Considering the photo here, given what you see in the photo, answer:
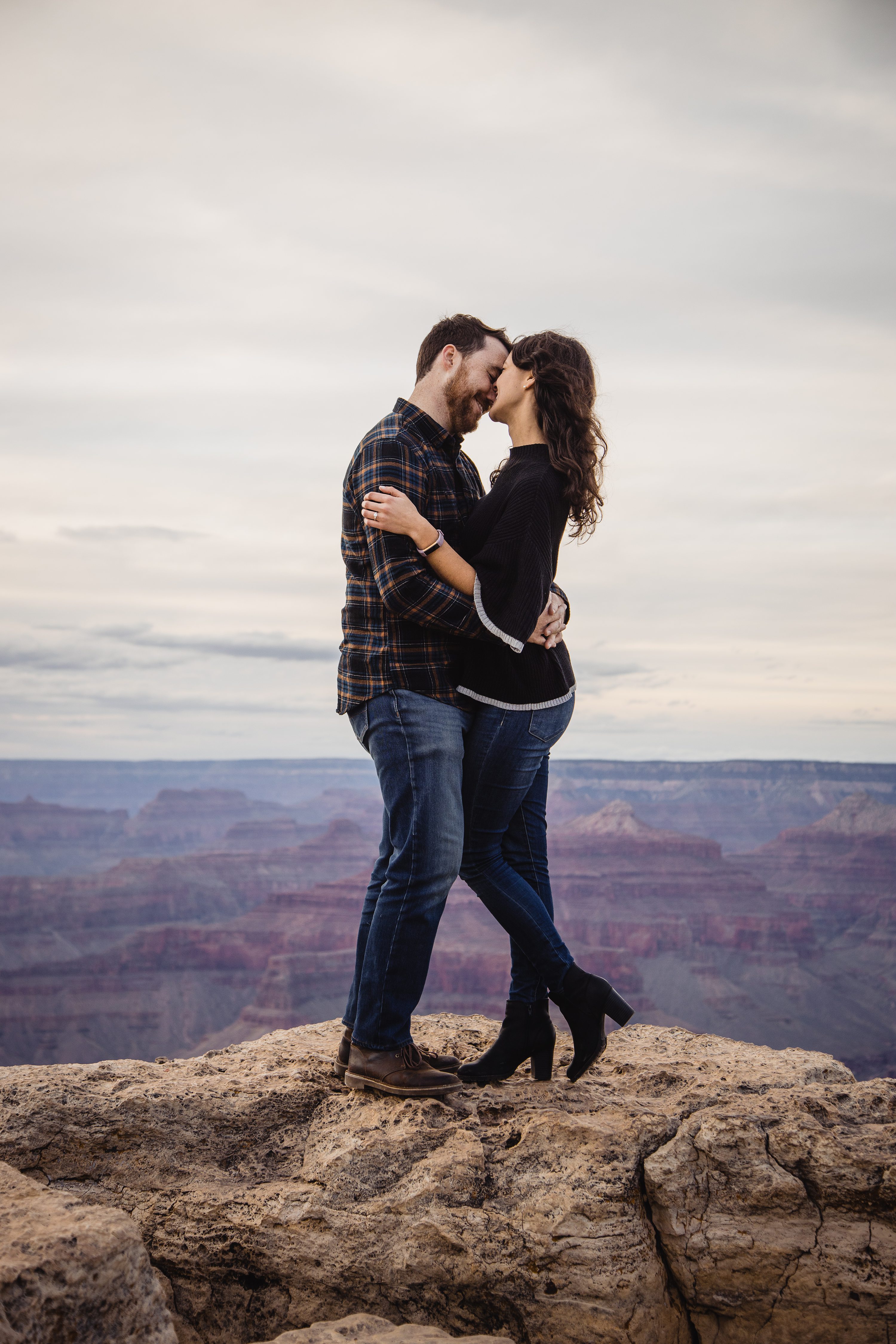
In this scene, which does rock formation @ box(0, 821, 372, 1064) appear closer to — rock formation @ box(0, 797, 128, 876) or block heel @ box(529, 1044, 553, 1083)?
rock formation @ box(0, 797, 128, 876)

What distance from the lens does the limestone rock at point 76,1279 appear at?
1.89 metres

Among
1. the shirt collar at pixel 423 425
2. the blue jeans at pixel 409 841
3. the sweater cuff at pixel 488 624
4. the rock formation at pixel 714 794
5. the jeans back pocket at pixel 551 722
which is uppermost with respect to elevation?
the shirt collar at pixel 423 425

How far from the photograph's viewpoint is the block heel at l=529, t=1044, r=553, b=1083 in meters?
3.20

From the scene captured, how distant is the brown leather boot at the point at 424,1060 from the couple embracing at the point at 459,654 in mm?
171

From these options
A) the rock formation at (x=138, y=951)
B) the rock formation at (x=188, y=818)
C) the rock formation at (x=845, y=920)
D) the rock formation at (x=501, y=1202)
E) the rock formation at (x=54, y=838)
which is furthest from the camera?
the rock formation at (x=188, y=818)

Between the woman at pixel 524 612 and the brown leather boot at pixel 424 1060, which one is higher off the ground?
the woman at pixel 524 612

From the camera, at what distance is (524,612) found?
2.80 meters

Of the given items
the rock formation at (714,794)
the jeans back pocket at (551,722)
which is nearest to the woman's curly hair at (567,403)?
the jeans back pocket at (551,722)

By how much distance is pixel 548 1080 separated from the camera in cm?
329

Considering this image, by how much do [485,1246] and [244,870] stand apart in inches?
3112

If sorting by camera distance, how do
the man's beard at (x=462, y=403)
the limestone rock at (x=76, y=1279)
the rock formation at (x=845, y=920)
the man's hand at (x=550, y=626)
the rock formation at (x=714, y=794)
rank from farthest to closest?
the rock formation at (x=714, y=794) → the rock formation at (x=845, y=920) → the man's beard at (x=462, y=403) → the man's hand at (x=550, y=626) → the limestone rock at (x=76, y=1279)

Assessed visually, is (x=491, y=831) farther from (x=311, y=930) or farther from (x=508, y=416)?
(x=311, y=930)

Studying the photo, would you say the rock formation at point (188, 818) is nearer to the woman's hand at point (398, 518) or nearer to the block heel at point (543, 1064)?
the block heel at point (543, 1064)

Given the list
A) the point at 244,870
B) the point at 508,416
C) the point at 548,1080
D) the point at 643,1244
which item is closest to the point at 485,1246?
the point at 643,1244
